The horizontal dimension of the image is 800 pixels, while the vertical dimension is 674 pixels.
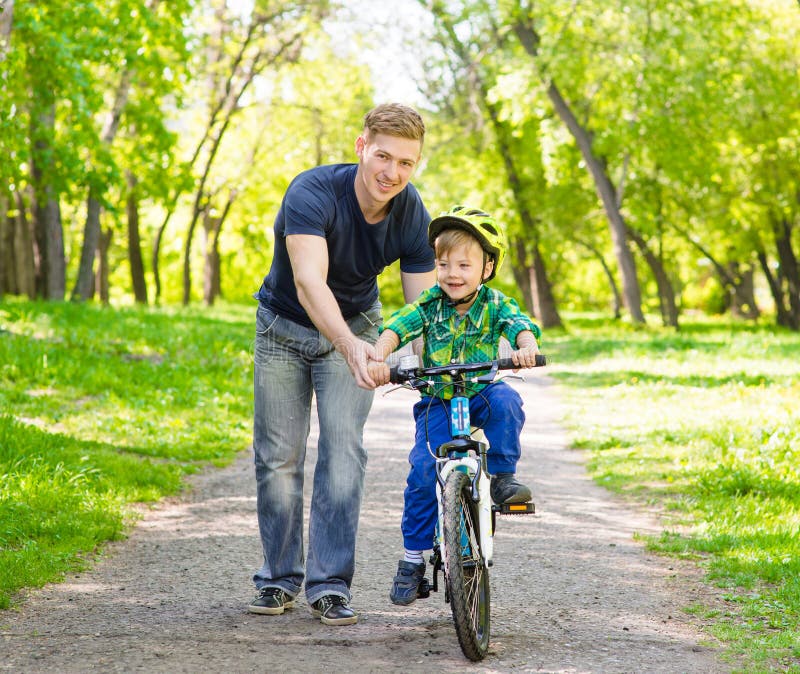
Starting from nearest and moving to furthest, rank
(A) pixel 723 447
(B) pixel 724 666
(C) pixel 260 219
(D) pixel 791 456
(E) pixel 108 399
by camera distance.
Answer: (B) pixel 724 666 < (D) pixel 791 456 < (A) pixel 723 447 < (E) pixel 108 399 < (C) pixel 260 219

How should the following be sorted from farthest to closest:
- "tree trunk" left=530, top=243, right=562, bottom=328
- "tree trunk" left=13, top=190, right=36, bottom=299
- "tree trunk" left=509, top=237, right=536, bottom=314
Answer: "tree trunk" left=509, top=237, right=536, bottom=314 → "tree trunk" left=530, top=243, right=562, bottom=328 → "tree trunk" left=13, top=190, right=36, bottom=299

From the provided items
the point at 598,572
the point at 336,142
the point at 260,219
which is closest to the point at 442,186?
the point at 336,142

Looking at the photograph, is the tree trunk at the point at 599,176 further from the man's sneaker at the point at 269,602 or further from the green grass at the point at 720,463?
the man's sneaker at the point at 269,602

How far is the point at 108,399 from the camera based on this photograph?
10703 mm

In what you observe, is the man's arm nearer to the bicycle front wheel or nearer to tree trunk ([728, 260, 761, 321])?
the bicycle front wheel

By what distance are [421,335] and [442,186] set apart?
26.1m

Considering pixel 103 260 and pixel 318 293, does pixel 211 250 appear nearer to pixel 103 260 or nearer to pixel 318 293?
pixel 103 260

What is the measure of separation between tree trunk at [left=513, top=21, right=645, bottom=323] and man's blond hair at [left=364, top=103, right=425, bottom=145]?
70.6ft

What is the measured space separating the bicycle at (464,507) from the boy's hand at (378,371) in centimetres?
3

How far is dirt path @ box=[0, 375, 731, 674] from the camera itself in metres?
4.11

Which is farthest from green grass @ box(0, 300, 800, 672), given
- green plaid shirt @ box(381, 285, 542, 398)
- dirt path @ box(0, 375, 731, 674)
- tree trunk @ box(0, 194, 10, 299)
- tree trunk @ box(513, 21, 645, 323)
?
tree trunk @ box(513, 21, 645, 323)

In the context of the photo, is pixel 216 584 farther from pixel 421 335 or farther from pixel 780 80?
pixel 780 80

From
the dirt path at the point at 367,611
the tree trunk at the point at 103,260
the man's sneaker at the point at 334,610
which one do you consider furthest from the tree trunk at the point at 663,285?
the man's sneaker at the point at 334,610

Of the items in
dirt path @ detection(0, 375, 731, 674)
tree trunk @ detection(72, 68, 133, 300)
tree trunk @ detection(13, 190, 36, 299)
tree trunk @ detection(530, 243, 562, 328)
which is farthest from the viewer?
tree trunk @ detection(530, 243, 562, 328)
